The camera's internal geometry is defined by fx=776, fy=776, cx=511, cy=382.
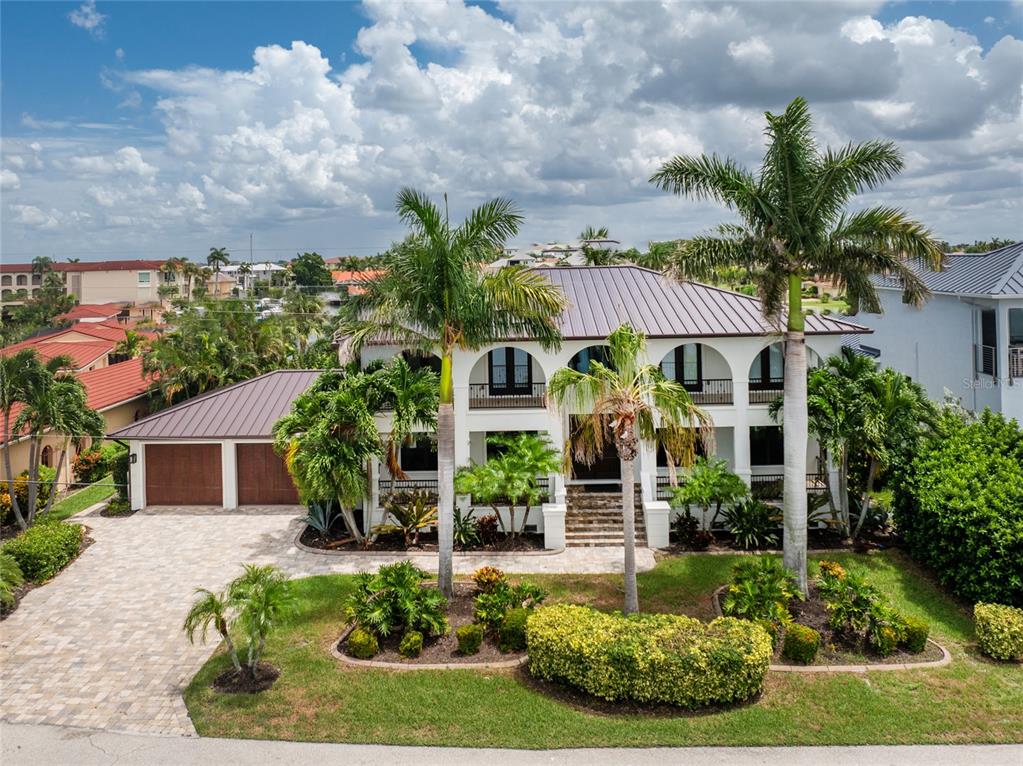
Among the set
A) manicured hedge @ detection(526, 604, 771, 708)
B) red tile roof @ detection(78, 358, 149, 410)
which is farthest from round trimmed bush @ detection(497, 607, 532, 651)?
red tile roof @ detection(78, 358, 149, 410)

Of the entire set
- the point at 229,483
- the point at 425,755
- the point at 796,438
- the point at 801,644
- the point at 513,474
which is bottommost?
the point at 425,755

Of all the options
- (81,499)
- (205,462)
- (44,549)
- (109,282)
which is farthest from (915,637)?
(109,282)

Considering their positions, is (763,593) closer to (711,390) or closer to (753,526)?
(753,526)

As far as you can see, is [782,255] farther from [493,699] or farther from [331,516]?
[331,516]

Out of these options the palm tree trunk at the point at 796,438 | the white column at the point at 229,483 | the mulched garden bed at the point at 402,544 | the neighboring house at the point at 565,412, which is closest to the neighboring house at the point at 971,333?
the neighboring house at the point at 565,412

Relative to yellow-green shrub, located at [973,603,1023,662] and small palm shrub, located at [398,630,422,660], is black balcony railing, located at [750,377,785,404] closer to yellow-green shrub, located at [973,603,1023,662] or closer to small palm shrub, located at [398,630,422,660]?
→ yellow-green shrub, located at [973,603,1023,662]

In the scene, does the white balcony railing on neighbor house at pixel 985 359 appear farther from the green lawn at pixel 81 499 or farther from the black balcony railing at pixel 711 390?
the green lawn at pixel 81 499

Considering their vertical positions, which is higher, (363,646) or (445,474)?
(445,474)

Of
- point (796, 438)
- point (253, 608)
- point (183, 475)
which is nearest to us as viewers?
point (253, 608)

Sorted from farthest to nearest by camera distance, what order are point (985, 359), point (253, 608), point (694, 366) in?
point (694, 366) < point (985, 359) < point (253, 608)
